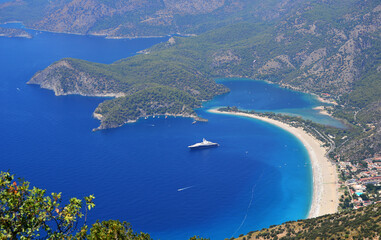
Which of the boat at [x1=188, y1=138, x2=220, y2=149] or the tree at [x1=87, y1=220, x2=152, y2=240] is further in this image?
the boat at [x1=188, y1=138, x2=220, y2=149]

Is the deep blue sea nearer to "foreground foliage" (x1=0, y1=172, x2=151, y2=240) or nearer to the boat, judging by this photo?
the boat

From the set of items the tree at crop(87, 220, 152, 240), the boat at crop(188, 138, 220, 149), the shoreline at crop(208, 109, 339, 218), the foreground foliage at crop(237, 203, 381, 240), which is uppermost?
the boat at crop(188, 138, 220, 149)

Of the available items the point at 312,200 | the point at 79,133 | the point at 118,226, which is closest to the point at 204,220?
the point at 312,200

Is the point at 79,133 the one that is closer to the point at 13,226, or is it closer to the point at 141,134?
the point at 141,134

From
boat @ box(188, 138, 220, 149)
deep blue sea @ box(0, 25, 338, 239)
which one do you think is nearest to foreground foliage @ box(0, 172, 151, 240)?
deep blue sea @ box(0, 25, 338, 239)

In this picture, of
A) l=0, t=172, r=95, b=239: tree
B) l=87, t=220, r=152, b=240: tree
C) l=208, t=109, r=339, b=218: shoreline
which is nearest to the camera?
l=0, t=172, r=95, b=239: tree

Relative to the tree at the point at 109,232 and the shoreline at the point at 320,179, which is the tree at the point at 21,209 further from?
the shoreline at the point at 320,179

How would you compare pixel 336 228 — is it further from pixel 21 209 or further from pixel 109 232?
pixel 21 209

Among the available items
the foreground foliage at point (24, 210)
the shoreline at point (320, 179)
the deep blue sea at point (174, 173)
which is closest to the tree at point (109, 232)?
the foreground foliage at point (24, 210)

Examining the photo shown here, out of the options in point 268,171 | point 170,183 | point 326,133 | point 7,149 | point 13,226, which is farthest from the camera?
point 326,133
